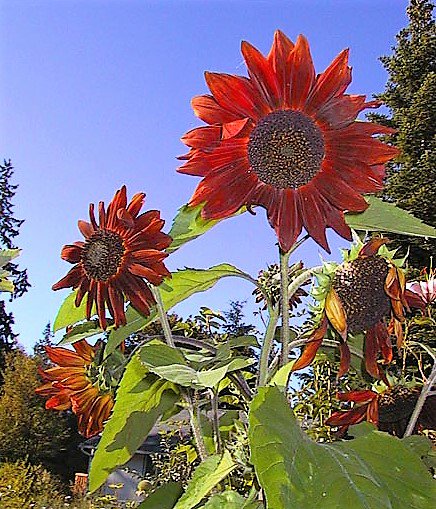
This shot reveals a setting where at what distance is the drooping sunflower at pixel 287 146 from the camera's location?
472 mm

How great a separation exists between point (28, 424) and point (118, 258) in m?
10.4

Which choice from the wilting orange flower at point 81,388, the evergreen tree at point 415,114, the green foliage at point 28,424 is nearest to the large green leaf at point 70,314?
the wilting orange flower at point 81,388

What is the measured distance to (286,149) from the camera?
0.48 meters

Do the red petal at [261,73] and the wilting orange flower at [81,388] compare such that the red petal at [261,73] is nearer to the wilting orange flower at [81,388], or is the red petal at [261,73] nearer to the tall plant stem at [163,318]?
the tall plant stem at [163,318]

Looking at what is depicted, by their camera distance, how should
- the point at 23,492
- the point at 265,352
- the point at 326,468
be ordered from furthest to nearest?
the point at 23,492, the point at 265,352, the point at 326,468

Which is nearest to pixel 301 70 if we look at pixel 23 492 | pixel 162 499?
pixel 162 499

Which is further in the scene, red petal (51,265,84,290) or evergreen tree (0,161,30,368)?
evergreen tree (0,161,30,368)

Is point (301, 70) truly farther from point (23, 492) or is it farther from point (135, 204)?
point (23, 492)

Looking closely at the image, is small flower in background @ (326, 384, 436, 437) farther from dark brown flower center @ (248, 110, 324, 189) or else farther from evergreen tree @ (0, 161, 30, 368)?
evergreen tree @ (0, 161, 30, 368)

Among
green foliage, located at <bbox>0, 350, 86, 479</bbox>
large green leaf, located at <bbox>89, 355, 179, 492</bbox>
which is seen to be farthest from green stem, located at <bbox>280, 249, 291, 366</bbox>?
green foliage, located at <bbox>0, 350, 86, 479</bbox>

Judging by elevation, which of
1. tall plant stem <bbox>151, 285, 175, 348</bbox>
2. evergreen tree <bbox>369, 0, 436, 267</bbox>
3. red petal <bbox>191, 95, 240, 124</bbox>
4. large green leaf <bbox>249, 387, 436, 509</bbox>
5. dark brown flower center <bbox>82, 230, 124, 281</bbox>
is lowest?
large green leaf <bbox>249, 387, 436, 509</bbox>

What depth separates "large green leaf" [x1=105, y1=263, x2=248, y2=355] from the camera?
0.57 metres

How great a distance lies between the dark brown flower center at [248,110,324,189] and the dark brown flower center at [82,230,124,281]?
14 cm

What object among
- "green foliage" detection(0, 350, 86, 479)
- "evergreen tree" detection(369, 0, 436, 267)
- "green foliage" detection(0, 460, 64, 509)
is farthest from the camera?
"green foliage" detection(0, 350, 86, 479)
